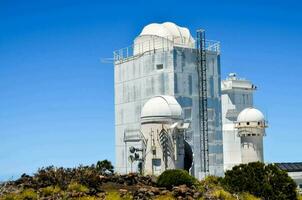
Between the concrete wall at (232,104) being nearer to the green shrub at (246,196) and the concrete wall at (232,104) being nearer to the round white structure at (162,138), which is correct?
the round white structure at (162,138)

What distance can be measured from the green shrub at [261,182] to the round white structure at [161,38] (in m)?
33.2

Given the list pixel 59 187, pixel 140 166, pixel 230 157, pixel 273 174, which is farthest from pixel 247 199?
pixel 230 157

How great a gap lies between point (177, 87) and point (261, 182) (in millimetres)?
31695

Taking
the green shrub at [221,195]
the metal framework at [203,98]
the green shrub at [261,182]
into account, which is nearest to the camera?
the green shrub at [221,195]

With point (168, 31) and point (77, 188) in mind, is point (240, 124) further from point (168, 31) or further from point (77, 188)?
point (77, 188)

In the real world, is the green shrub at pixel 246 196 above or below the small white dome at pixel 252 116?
below

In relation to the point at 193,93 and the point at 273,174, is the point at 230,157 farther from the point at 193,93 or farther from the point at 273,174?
the point at 273,174

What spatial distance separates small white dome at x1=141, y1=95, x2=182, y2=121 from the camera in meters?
58.0

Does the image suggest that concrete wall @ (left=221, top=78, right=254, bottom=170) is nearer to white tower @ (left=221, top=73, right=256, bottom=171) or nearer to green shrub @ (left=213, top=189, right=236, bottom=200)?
white tower @ (left=221, top=73, right=256, bottom=171)

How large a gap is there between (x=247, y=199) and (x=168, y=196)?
7.47 m

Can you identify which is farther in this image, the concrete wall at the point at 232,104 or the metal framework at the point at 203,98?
the concrete wall at the point at 232,104

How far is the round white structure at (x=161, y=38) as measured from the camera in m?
77.0

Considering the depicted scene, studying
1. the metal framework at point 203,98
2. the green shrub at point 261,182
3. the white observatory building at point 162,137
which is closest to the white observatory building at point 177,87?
the metal framework at point 203,98

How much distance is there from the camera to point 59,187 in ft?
119
